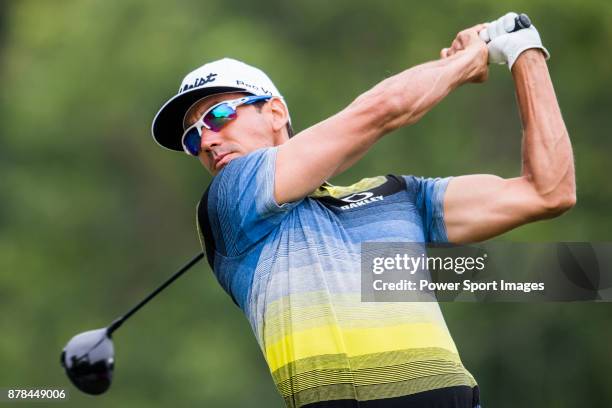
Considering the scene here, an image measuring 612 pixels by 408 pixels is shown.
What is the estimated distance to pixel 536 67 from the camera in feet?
17.3

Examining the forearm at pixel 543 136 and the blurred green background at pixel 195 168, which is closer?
the forearm at pixel 543 136

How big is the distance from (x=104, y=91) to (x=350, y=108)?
10.9 metres

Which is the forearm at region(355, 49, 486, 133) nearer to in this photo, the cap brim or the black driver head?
the cap brim

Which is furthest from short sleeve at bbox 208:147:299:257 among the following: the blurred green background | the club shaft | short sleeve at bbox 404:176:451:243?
the blurred green background

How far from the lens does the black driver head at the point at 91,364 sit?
7613 mm

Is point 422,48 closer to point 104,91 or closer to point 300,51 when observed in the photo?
point 300,51

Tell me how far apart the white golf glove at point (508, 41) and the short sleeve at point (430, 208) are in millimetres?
507

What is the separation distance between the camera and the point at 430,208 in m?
5.39

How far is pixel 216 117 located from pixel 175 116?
211 millimetres

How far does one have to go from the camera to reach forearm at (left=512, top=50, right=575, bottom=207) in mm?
5227

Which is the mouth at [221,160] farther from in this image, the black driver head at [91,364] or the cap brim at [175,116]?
the black driver head at [91,364]

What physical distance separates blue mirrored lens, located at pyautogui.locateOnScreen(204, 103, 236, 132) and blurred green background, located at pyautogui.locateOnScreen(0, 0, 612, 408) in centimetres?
742

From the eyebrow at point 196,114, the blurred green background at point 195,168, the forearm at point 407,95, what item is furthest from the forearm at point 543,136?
the blurred green background at point 195,168

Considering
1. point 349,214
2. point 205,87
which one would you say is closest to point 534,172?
point 349,214
